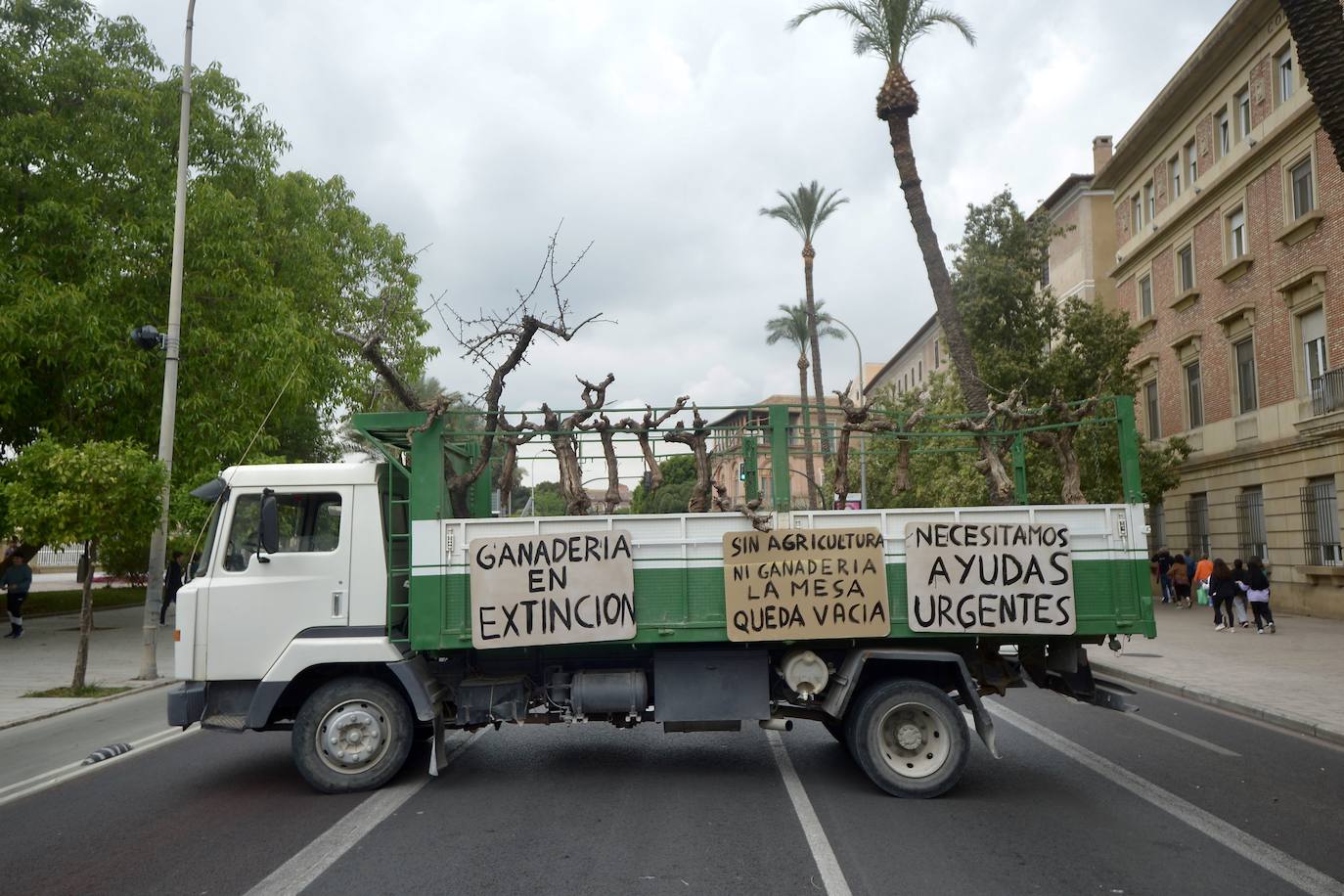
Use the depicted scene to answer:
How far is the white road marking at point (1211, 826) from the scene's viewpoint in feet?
18.1

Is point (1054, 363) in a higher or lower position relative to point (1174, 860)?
higher

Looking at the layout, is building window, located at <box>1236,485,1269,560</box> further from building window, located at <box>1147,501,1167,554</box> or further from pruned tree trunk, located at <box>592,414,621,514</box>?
pruned tree trunk, located at <box>592,414,621,514</box>

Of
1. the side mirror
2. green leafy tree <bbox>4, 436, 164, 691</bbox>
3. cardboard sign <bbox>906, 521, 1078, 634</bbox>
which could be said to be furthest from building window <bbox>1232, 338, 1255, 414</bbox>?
the side mirror

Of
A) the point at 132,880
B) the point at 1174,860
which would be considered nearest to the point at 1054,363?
the point at 1174,860

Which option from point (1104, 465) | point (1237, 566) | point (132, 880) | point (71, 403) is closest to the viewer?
point (132, 880)

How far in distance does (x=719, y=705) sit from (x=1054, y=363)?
22557mm

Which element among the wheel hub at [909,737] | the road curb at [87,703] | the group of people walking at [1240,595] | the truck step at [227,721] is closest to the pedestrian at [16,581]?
the road curb at [87,703]

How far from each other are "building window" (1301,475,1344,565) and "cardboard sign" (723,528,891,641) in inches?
791

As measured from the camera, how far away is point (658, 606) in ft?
24.7

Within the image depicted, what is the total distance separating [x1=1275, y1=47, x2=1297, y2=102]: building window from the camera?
24.3 metres

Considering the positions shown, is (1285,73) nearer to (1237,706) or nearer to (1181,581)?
(1181,581)

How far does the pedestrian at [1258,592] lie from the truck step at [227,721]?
19422 mm

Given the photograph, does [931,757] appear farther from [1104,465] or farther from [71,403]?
[1104,465]

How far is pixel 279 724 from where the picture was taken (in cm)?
796
